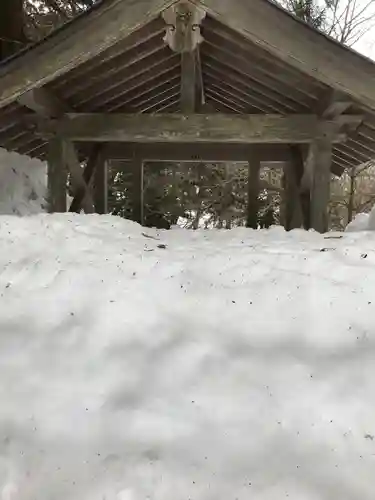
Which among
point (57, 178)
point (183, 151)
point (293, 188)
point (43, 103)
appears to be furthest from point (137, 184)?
point (43, 103)

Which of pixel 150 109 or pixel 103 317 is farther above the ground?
pixel 150 109

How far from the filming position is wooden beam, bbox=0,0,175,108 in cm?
444

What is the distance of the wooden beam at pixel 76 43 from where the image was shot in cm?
444

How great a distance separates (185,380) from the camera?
6.62ft

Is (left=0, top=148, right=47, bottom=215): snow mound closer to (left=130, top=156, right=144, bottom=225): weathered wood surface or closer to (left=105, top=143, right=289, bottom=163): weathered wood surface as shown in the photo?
(left=105, top=143, right=289, bottom=163): weathered wood surface

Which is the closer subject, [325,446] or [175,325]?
[325,446]

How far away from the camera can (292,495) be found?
1602mm

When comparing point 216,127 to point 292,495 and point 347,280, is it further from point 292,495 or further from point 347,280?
point 292,495

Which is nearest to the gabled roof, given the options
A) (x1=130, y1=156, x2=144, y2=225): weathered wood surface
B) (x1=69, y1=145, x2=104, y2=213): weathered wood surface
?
(x1=69, y1=145, x2=104, y2=213): weathered wood surface

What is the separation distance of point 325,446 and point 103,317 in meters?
1.14

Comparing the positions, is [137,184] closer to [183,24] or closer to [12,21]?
[12,21]

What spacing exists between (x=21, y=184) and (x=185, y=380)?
594cm

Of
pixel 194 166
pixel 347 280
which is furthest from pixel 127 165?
pixel 347 280

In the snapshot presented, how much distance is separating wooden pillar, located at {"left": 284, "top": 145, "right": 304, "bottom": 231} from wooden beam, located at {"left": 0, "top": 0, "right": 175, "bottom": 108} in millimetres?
3742
